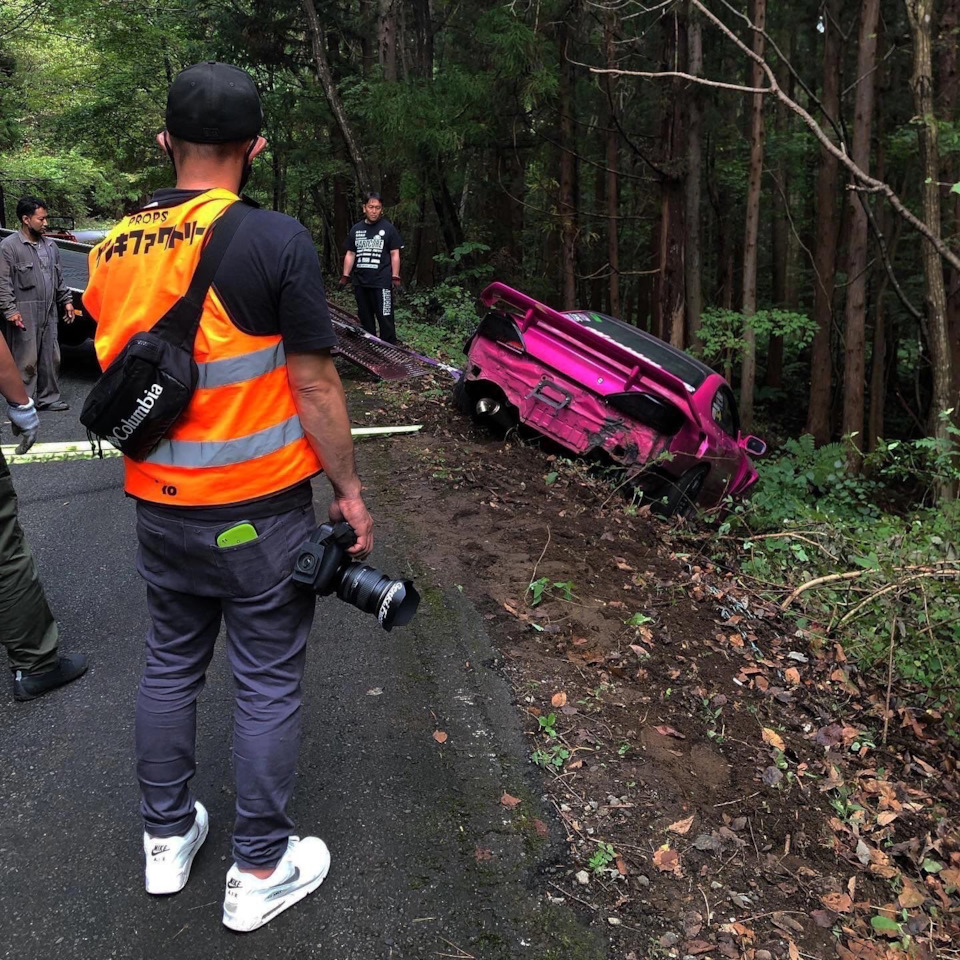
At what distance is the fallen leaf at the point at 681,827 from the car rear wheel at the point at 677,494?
3997 millimetres

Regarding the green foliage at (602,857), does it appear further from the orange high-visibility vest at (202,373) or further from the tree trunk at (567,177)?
the tree trunk at (567,177)

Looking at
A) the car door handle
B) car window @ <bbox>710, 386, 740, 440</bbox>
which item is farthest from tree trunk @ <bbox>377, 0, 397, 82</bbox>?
car window @ <bbox>710, 386, 740, 440</bbox>

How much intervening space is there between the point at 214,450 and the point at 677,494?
5.24 meters

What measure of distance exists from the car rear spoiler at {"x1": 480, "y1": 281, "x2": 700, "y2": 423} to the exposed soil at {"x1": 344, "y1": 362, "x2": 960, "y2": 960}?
1.45 meters

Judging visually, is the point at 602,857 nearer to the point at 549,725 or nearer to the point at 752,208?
the point at 549,725

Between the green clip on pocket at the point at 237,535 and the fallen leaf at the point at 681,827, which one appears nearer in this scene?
the green clip on pocket at the point at 237,535

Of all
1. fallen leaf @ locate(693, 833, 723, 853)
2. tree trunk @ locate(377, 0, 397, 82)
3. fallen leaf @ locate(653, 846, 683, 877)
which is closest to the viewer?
fallen leaf @ locate(653, 846, 683, 877)

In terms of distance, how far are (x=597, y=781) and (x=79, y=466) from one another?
542cm

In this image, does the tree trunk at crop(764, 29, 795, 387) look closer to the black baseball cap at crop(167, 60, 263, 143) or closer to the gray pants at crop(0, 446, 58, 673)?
the gray pants at crop(0, 446, 58, 673)

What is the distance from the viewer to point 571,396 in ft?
21.8

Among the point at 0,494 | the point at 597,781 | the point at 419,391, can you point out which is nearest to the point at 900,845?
the point at 597,781

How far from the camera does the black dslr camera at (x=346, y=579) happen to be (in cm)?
203

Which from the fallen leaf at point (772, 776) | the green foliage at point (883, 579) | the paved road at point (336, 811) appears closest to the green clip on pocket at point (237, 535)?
Answer: the paved road at point (336, 811)

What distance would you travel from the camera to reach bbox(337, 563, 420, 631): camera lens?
2094 millimetres
